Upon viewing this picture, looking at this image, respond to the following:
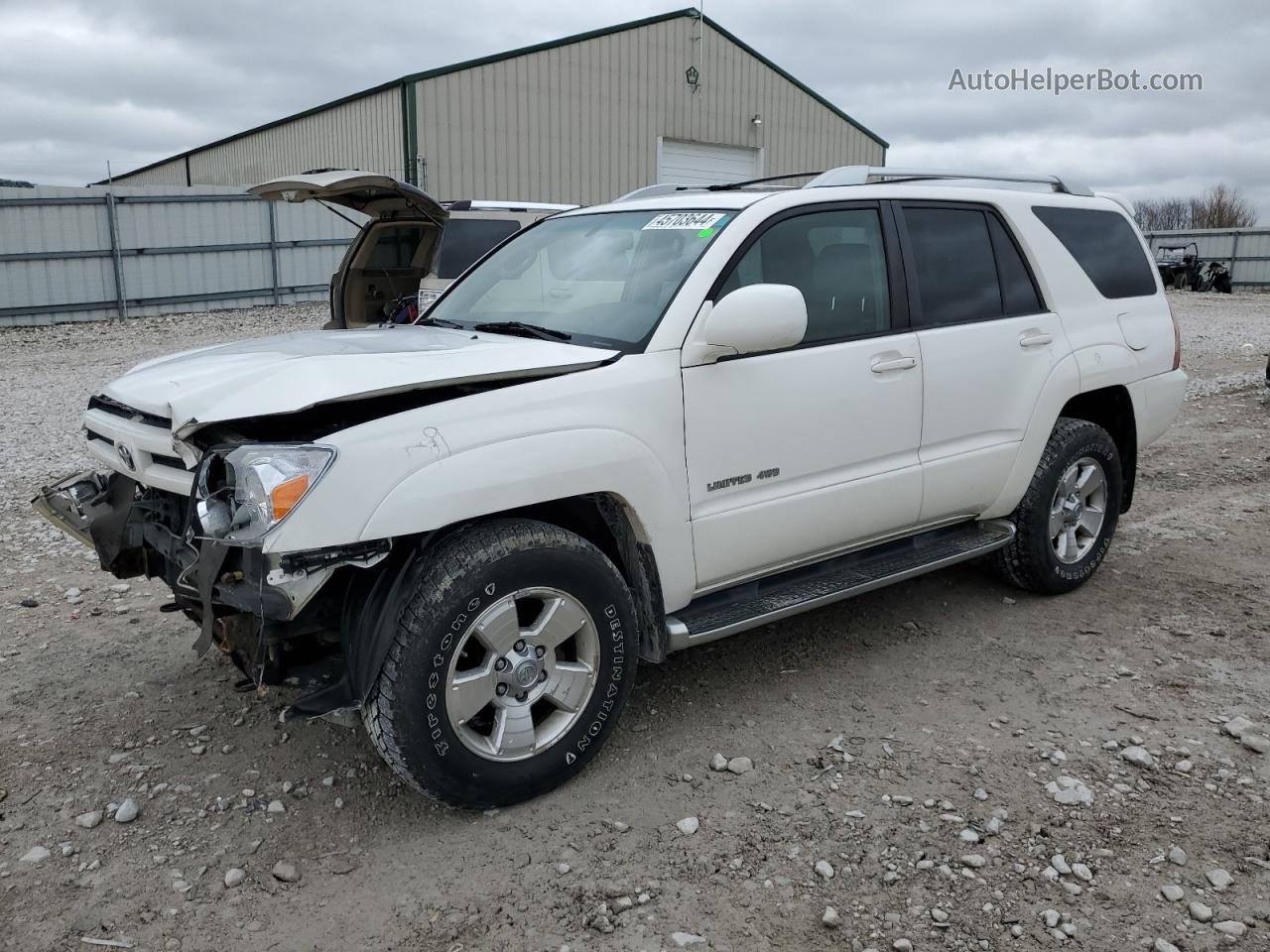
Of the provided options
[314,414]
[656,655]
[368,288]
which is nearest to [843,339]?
[656,655]

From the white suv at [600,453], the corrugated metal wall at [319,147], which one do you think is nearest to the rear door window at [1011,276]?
the white suv at [600,453]

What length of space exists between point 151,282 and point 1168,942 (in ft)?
60.8

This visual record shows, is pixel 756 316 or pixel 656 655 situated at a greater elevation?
pixel 756 316

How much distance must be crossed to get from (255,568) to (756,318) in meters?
1.69

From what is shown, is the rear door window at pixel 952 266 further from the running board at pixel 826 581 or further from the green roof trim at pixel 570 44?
the green roof trim at pixel 570 44

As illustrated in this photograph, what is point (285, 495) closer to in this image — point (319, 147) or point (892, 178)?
point (892, 178)

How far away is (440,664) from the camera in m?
2.96

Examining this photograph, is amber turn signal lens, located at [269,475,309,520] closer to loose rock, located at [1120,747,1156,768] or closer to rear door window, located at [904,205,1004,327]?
rear door window, located at [904,205,1004,327]

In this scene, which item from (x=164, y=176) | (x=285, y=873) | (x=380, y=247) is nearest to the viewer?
(x=285, y=873)

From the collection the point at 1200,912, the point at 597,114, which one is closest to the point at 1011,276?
the point at 1200,912

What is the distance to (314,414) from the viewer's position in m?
3.05

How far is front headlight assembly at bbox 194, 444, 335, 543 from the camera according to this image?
108 inches

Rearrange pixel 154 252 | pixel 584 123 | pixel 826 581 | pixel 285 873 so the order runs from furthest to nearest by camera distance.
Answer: pixel 584 123 → pixel 154 252 → pixel 826 581 → pixel 285 873

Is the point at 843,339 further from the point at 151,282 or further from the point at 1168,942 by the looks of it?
the point at 151,282
